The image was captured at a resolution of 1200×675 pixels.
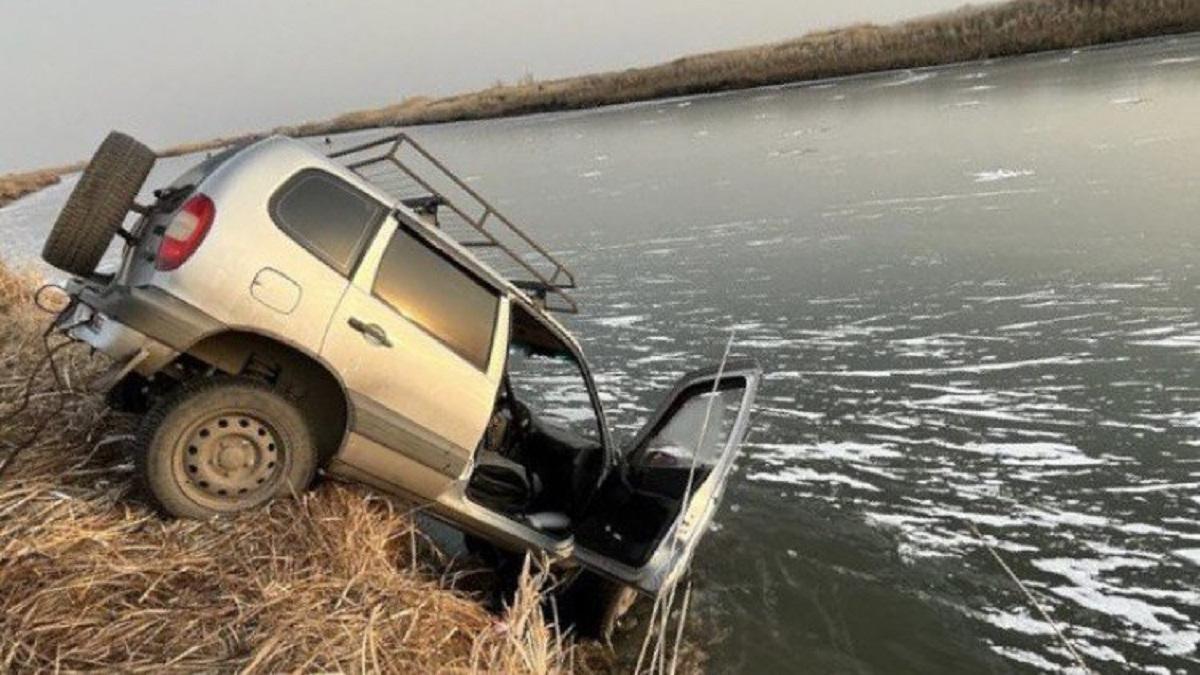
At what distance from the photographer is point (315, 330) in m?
4.41

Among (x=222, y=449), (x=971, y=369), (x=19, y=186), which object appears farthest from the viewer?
(x=19, y=186)

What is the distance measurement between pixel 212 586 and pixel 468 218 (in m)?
2.56

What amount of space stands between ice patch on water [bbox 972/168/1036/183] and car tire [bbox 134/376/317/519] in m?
14.6

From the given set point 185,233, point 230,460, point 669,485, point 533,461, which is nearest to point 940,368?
point 669,485

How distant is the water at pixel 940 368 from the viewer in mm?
5566

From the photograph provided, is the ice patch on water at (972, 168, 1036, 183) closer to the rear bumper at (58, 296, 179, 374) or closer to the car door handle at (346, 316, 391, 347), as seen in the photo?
the car door handle at (346, 316, 391, 347)

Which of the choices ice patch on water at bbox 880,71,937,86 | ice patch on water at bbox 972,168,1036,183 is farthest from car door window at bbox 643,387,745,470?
ice patch on water at bbox 880,71,937,86

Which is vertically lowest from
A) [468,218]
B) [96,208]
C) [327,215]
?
[468,218]

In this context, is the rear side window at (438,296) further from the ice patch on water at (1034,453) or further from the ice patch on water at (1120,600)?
the ice patch on water at (1034,453)

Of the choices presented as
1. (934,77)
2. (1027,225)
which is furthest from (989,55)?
(1027,225)

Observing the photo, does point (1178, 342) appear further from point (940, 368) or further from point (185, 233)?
point (185, 233)

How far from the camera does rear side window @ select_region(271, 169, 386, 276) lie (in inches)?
176

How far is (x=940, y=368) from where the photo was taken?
898 centimetres

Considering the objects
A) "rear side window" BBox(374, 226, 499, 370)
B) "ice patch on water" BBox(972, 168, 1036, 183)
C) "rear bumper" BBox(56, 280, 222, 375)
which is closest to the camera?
"rear bumper" BBox(56, 280, 222, 375)
